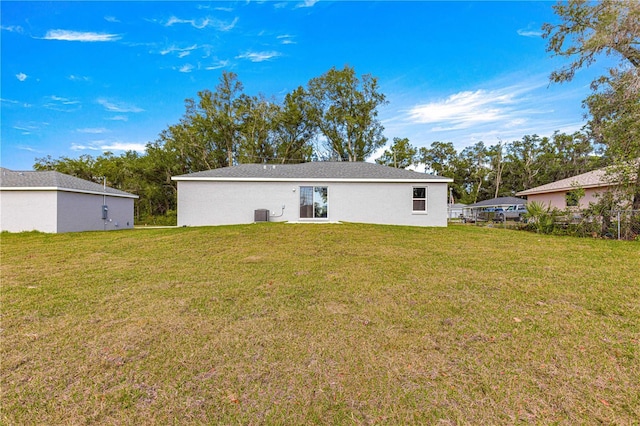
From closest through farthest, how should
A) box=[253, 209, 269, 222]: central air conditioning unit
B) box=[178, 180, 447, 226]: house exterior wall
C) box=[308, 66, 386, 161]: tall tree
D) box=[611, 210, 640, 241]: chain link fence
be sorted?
box=[611, 210, 640, 241]: chain link fence, box=[253, 209, 269, 222]: central air conditioning unit, box=[178, 180, 447, 226]: house exterior wall, box=[308, 66, 386, 161]: tall tree

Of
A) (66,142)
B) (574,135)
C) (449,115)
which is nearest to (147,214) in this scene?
(66,142)

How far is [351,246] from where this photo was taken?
748 cm

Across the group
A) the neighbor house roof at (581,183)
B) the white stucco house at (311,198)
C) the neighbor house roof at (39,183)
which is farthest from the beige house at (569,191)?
the neighbor house roof at (39,183)

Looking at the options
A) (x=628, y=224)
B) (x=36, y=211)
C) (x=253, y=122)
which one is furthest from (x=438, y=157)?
(x=36, y=211)

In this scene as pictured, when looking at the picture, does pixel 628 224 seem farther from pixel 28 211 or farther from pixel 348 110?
pixel 28 211

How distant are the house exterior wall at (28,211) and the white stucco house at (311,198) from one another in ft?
18.1

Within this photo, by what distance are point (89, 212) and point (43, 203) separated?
1.99 m

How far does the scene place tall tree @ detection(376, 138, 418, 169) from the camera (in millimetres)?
32719

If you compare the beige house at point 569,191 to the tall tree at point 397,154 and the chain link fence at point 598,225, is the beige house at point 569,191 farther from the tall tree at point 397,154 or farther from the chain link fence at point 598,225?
the tall tree at point 397,154

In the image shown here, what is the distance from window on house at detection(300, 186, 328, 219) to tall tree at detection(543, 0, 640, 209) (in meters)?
11.4

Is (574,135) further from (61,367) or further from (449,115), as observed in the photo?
(61,367)

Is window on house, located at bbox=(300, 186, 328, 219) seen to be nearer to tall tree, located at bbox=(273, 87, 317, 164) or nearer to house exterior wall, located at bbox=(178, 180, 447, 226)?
house exterior wall, located at bbox=(178, 180, 447, 226)

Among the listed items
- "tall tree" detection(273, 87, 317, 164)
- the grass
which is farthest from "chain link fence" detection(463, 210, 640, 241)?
"tall tree" detection(273, 87, 317, 164)

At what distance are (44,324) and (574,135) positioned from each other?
54.3 meters
